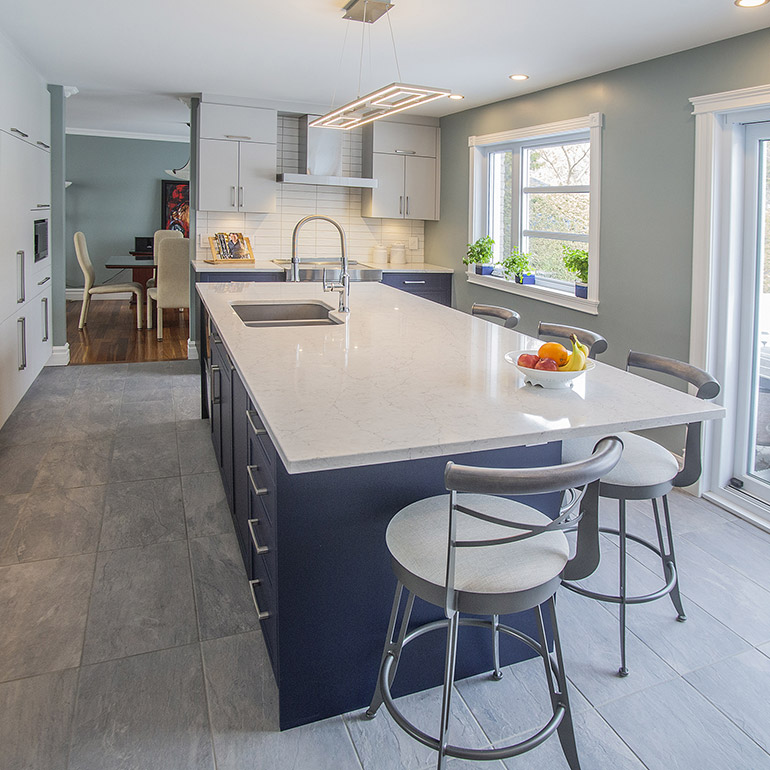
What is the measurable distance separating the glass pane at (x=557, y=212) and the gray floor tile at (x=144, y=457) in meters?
3.07

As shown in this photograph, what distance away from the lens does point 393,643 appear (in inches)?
75.5

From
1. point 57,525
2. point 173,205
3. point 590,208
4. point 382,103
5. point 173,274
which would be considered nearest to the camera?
point 57,525

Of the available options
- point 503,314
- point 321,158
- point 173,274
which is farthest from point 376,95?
point 173,274

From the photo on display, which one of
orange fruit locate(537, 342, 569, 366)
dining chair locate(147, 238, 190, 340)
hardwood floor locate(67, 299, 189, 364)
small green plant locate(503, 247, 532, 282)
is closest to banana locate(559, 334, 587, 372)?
orange fruit locate(537, 342, 569, 366)

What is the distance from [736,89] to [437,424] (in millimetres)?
2715

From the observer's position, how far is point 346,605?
1904 mm

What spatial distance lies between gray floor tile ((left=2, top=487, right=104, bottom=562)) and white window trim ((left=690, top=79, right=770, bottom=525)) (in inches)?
118

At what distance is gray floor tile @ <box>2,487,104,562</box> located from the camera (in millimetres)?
2885

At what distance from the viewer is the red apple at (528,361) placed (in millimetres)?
2131

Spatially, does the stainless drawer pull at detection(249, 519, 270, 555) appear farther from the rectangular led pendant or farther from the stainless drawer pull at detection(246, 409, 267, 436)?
the rectangular led pendant

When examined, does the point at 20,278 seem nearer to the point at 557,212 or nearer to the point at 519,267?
the point at 519,267

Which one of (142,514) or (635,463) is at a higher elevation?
(635,463)

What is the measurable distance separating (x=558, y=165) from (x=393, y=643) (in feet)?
13.4

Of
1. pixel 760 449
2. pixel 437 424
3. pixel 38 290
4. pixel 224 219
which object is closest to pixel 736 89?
pixel 760 449
